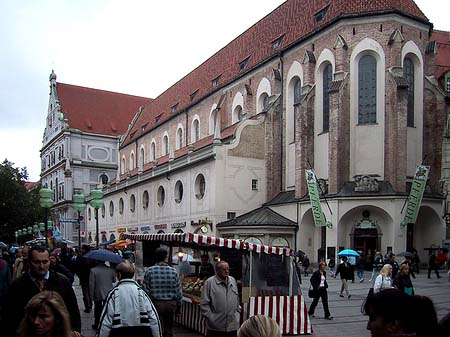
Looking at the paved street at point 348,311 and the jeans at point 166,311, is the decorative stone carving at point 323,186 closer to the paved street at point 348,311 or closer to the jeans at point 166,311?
the paved street at point 348,311

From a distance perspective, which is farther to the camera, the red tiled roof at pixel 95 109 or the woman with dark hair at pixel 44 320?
the red tiled roof at pixel 95 109

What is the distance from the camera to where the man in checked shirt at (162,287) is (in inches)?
Answer: 339

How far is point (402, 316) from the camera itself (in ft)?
9.72

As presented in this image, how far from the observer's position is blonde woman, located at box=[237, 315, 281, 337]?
2943mm

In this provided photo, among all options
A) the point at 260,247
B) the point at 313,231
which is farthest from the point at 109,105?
the point at 260,247

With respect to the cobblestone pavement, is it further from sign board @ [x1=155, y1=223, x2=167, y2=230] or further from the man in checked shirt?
A: sign board @ [x1=155, y1=223, x2=167, y2=230]

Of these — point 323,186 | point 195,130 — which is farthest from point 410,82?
point 195,130

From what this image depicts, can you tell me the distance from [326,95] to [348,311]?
21.4 metres

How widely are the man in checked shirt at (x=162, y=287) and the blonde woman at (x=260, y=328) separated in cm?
576

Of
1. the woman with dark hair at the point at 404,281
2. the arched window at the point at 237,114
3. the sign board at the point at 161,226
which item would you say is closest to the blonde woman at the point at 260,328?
the woman with dark hair at the point at 404,281

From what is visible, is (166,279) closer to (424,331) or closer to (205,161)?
(424,331)

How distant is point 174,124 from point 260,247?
46185mm

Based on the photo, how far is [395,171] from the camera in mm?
31969

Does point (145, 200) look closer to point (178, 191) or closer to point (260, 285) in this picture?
point (178, 191)
